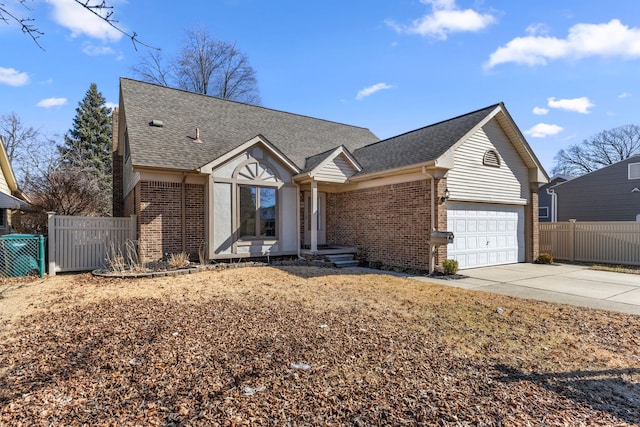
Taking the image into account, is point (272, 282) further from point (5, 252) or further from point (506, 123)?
point (506, 123)

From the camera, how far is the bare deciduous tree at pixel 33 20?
119 inches

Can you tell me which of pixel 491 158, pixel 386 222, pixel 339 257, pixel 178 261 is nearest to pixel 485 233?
pixel 491 158

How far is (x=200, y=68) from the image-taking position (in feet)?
92.9

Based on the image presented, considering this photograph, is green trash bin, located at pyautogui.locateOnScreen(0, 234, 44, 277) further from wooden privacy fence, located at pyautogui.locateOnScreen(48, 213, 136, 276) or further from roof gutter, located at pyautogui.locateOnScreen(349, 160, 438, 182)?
roof gutter, located at pyautogui.locateOnScreen(349, 160, 438, 182)

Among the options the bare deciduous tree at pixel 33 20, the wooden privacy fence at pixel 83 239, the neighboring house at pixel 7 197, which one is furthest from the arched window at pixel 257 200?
the neighboring house at pixel 7 197

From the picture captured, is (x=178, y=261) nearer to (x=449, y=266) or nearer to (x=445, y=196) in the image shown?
(x=449, y=266)

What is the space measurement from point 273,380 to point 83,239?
9515 mm

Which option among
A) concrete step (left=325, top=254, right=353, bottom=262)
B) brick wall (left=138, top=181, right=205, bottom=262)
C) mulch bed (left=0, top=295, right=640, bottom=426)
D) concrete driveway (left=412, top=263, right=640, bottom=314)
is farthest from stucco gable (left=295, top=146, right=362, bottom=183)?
mulch bed (left=0, top=295, right=640, bottom=426)

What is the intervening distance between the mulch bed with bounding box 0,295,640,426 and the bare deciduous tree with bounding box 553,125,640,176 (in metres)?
48.2

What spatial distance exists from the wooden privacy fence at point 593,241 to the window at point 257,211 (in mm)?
12532

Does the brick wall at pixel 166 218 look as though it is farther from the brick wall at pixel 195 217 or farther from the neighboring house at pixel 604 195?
the neighboring house at pixel 604 195

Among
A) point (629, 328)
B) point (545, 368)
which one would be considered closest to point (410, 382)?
point (545, 368)

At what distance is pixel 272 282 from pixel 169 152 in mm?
6144

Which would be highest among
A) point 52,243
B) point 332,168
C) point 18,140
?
point 18,140
